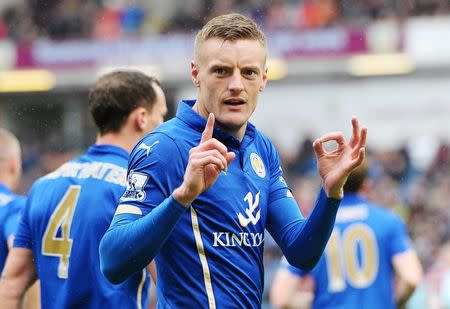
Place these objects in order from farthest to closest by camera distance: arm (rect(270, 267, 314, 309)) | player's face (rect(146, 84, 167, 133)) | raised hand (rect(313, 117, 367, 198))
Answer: arm (rect(270, 267, 314, 309))
player's face (rect(146, 84, 167, 133))
raised hand (rect(313, 117, 367, 198))

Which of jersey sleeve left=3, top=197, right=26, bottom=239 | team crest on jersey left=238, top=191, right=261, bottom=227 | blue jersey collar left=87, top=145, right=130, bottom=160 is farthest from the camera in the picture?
jersey sleeve left=3, top=197, right=26, bottom=239

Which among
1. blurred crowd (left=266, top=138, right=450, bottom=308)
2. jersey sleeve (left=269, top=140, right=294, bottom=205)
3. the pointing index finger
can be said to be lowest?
blurred crowd (left=266, top=138, right=450, bottom=308)

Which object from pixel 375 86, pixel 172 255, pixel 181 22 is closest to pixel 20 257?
pixel 172 255

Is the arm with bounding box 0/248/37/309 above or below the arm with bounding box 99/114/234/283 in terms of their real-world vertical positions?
below

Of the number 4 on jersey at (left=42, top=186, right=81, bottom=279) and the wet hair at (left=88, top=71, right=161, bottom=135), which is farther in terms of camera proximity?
the wet hair at (left=88, top=71, right=161, bottom=135)

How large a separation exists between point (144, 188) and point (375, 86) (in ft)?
64.2

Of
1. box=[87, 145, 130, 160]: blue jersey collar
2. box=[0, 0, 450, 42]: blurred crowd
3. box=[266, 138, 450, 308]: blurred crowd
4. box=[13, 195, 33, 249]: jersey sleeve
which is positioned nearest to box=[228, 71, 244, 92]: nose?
box=[87, 145, 130, 160]: blue jersey collar

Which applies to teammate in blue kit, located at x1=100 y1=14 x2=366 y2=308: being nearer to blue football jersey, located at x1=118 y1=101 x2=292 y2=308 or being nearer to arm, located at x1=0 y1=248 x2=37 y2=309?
blue football jersey, located at x1=118 y1=101 x2=292 y2=308

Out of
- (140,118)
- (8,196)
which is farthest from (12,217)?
(140,118)

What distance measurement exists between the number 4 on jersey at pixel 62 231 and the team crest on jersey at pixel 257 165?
1244 millimetres

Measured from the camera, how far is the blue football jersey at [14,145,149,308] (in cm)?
516

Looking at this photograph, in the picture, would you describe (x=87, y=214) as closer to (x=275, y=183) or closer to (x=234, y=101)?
(x=275, y=183)

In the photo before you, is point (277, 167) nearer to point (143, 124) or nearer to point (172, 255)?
point (172, 255)

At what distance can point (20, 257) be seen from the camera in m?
5.39
